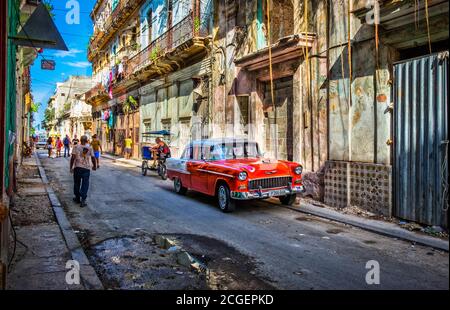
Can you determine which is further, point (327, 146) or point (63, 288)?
point (327, 146)

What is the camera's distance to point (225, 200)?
335 inches

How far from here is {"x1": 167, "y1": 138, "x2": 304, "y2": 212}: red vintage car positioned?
8.15m

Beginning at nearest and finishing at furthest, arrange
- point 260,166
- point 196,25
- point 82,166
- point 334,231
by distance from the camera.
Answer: point 334,231 → point 260,166 → point 82,166 → point 196,25

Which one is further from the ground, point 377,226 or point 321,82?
point 321,82

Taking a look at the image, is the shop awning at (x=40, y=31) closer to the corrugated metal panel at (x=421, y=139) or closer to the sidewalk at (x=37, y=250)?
the sidewalk at (x=37, y=250)

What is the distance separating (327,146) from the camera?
387 inches

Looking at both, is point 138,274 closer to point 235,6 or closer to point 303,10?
point 303,10

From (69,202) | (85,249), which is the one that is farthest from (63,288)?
(69,202)

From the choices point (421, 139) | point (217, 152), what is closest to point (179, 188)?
point (217, 152)

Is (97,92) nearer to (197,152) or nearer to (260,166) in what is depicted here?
(197,152)

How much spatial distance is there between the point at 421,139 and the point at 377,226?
1.87 meters

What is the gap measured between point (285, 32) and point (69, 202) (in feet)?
27.7

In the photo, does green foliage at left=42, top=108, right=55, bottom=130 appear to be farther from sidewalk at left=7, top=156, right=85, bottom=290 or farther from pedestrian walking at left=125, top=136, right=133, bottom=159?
sidewalk at left=7, top=156, right=85, bottom=290

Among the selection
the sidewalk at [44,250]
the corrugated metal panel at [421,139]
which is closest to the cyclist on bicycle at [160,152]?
the sidewalk at [44,250]
